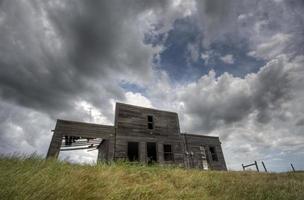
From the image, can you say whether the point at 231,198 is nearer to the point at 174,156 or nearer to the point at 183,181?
the point at 183,181

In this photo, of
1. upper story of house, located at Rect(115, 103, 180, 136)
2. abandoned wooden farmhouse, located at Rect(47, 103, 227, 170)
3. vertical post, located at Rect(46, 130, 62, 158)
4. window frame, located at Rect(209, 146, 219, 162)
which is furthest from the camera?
window frame, located at Rect(209, 146, 219, 162)

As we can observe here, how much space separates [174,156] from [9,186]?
568 inches

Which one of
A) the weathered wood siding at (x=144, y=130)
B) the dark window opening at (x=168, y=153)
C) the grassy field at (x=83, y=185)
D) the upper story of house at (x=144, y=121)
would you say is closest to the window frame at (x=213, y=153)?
the weathered wood siding at (x=144, y=130)

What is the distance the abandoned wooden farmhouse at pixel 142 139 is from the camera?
488 inches

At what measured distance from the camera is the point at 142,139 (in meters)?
15.2

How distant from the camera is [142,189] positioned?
14.6ft

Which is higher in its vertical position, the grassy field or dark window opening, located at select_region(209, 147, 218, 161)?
dark window opening, located at select_region(209, 147, 218, 161)

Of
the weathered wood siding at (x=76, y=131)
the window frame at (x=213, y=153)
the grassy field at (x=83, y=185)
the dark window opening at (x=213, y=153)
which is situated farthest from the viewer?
the dark window opening at (x=213, y=153)

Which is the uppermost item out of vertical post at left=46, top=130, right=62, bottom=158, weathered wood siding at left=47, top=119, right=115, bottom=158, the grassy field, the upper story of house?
the upper story of house

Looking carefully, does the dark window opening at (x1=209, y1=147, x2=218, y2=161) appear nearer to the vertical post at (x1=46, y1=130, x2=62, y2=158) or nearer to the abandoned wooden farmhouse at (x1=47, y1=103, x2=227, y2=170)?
the abandoned wooden farmhouse at (x1=47, y1=103, x2=227, y2=170)

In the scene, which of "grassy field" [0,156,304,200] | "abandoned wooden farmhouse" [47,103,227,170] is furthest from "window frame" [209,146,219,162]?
"grassy field" [0,156,304,200]

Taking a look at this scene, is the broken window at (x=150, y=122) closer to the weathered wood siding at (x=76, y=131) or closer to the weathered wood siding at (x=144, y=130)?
the weathered wood siding at (x=144, y=130)

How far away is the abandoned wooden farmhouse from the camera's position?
12391 mm

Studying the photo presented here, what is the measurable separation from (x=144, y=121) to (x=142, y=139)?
1824 millimetres
